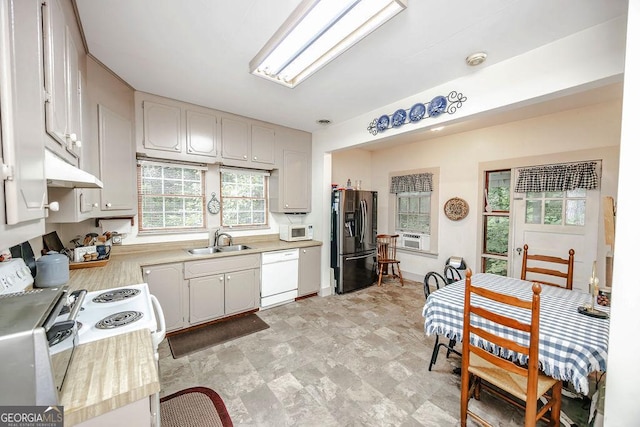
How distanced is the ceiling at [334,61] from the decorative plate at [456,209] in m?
2.29

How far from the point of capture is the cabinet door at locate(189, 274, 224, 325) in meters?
2.75

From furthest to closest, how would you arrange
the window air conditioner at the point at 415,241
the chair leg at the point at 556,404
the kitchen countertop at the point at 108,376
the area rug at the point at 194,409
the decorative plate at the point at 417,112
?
the window air conditioner at the point at 415,241 < the decorative plate at the point at 417,112 < the area rug at the point at 194,409 < the chair leg at the point at 556,404 < the kitchen countertop at the point at 108,376

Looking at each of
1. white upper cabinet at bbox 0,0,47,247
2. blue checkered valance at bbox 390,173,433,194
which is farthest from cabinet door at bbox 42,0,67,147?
blue checkered valance at bbox 390,173,433,194

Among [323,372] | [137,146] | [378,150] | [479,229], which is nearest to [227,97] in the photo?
[137,146]

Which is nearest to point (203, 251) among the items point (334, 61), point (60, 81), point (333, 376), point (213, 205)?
point (213, 205)

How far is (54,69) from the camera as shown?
3.74ft

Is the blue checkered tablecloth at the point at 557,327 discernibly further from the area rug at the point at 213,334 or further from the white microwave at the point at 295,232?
the white microwave at the point at 295,232

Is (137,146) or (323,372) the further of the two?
(137,146)

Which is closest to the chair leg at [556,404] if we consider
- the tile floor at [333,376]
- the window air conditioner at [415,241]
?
the tile floor at [333,376]

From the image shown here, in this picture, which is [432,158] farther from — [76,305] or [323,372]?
[76,305]

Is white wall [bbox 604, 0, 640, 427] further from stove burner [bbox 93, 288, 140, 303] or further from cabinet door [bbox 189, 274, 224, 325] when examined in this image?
cabinet door [bbox 189, 274, 224, 325]

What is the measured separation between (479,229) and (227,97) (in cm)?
397

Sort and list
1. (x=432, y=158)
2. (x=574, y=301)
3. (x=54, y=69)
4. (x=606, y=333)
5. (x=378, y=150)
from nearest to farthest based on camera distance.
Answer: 1. (x=54, y=69)
2. (x=606, y=333)
3. (x=574, y=301)
4. (x=432, y=158)
5. (x=378, y=150)

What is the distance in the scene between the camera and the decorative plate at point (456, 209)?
3.96 meters
